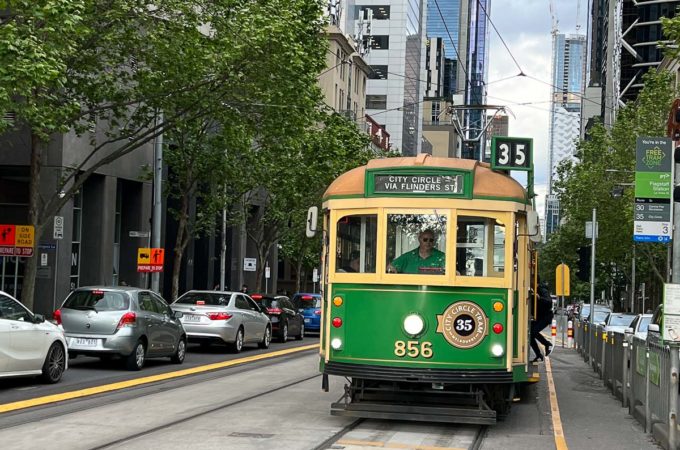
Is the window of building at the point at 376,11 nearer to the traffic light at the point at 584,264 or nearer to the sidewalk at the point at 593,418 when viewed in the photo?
the traffic light at the point at 584,264

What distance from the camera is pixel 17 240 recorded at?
2298 cm

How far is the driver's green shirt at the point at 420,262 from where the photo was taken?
1166cm

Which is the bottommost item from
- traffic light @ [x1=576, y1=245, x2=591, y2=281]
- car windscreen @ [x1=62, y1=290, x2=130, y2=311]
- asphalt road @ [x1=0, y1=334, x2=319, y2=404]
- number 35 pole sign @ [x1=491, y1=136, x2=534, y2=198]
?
asphalt road @ [x1=0, y1=334, x2=319, y2=404]

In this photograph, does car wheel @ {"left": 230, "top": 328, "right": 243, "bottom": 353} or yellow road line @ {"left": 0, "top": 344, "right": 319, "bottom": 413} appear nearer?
yellow road line @ {"left": 0, "top": 344, "right": 319, "bottom": 413}

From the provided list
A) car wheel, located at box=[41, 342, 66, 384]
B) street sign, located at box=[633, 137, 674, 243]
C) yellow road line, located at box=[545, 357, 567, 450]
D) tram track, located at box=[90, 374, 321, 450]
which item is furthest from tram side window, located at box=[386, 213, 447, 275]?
car wheel, located at box=[41, 342, 66, 384]

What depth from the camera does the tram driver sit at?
1166cm

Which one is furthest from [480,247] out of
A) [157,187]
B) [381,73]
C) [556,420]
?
[381,73]

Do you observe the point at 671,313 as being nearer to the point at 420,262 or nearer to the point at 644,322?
the point at 420,262

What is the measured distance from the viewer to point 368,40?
305ft

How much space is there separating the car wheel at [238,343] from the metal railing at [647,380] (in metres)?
9.75

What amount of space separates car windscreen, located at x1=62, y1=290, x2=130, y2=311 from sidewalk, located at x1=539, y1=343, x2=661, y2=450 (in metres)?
8.23

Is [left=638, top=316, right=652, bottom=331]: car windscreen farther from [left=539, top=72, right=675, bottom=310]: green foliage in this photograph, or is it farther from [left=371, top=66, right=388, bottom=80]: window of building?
[left=371, top=66, right=388, bottom=80]: window of building

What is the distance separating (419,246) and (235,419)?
311 centimetres

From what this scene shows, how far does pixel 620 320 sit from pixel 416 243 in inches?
926
